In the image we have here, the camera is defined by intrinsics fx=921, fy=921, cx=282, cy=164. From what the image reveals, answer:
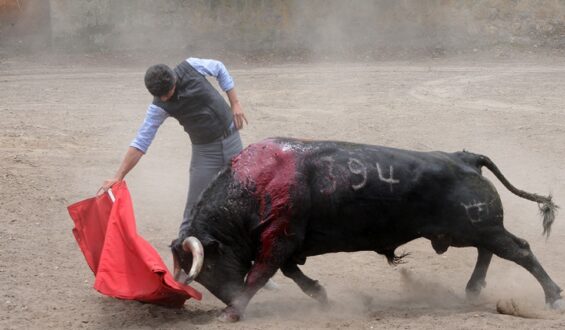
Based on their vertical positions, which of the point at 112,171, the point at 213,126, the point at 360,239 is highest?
the point at 213,126

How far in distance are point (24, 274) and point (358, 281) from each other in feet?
9.03

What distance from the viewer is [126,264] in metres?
6.64

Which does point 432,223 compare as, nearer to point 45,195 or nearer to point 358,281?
point 358,281

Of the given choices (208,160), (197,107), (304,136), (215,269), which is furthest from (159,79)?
(304,136)

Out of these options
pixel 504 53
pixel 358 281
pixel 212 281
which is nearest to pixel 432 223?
pixel 358 281

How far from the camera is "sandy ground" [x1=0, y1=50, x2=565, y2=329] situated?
22.3 ft

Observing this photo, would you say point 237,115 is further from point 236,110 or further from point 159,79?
point 159,79

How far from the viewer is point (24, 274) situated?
24.7 feet

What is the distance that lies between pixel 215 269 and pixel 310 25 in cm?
1405

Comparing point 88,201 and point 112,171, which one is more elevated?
point 88,201

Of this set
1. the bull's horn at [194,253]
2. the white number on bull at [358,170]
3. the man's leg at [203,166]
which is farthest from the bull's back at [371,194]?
the man's leg at [203,166]

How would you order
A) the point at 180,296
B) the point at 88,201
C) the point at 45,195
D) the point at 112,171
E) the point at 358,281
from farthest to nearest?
the point at 112,171
the point at 45,195
the point at 358,281
the point at 88,201
the point at 180,296

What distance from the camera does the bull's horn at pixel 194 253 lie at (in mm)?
6262

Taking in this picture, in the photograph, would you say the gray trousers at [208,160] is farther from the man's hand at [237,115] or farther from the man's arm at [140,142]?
the man's arm at [140,142]
